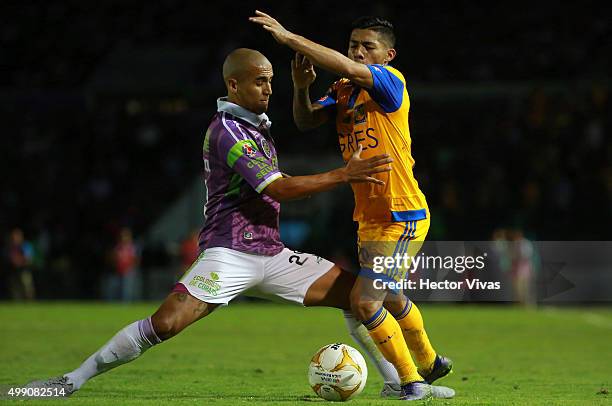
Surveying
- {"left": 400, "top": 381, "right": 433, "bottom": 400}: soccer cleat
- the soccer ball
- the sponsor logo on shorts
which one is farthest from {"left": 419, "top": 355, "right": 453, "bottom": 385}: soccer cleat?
the sponsor logo on shorts

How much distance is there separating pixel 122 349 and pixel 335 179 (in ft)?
6.05

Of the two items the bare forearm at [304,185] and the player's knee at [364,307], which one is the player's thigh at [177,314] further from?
the player's knee at [364,307]

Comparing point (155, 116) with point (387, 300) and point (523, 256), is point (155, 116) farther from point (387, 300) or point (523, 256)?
point (387, 300)

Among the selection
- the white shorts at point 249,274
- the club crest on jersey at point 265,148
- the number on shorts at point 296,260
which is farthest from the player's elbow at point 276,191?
the number on shorts at point 296,260

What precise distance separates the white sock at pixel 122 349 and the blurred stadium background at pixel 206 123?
56.6 ft

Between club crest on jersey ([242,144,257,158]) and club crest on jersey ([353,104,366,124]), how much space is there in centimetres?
88

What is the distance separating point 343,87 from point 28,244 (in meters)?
19.9

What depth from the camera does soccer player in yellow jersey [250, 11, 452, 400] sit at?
769 centimetres

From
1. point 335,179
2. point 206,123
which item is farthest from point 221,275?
point 206,123

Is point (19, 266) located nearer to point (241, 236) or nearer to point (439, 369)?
point (439, 369)

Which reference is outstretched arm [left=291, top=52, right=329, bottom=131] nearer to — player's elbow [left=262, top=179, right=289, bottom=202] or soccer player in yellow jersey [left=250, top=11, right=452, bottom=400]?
soccer player in yellow jersey [left=250, top=11, right=452, bottom=400]

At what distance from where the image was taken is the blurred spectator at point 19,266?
26109mm

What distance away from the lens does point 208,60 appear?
1165 inches

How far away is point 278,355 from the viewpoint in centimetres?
1266
